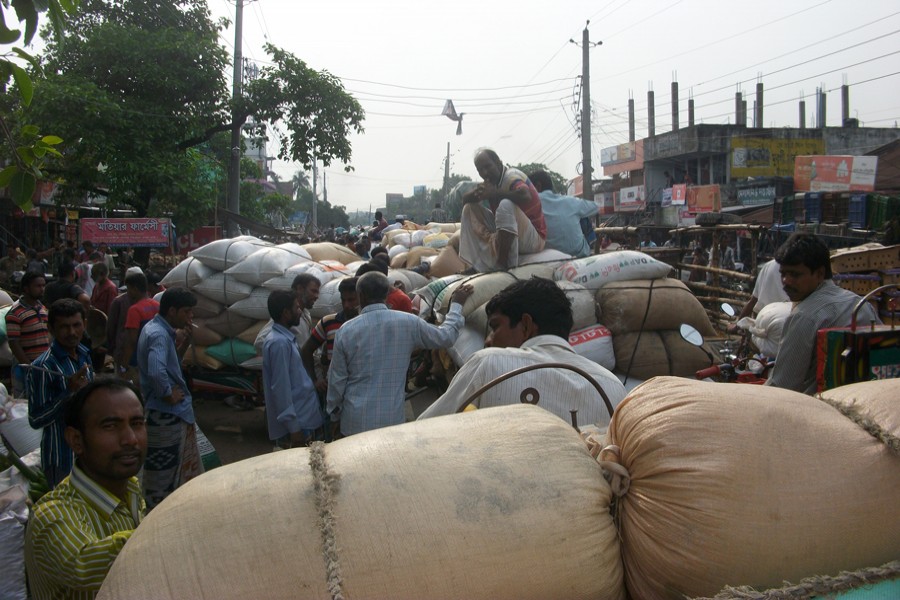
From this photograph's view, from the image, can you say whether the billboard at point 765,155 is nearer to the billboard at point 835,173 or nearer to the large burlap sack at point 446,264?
the billboard at point 835,173

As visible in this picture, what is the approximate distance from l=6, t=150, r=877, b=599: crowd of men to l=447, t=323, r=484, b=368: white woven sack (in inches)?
9.8

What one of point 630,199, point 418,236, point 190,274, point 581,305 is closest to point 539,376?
point 581,305

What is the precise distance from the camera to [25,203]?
2.22 m

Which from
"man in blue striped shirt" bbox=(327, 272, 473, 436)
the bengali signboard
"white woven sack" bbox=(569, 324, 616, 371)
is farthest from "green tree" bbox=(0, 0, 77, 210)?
the bengali signboard

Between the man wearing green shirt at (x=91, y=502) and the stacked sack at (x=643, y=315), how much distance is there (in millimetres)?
3248

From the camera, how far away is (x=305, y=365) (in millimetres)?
5051

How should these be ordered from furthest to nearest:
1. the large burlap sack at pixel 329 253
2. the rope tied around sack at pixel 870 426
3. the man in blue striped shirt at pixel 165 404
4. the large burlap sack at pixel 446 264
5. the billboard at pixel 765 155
Result: the billboard at pixel 765 155 < the large burlap sack at pixel 329 253 < the large burlap sack at pixel 446 264 < the man in blue striped shirt at pixel 165 404 < the rope tied around sack at pixel 870 426

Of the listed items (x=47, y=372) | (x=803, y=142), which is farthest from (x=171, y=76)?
(x=803, y=142)

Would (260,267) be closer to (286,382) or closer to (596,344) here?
(286,382)

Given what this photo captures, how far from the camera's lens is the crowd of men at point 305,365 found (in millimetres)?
1927

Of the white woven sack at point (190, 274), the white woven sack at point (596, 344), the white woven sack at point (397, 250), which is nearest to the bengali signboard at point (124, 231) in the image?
the white woven sack at point (397, 250)

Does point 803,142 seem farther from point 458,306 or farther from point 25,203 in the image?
point 25,203

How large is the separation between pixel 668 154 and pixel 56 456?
35.9m

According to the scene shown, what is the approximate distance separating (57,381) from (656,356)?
3.51 meters
